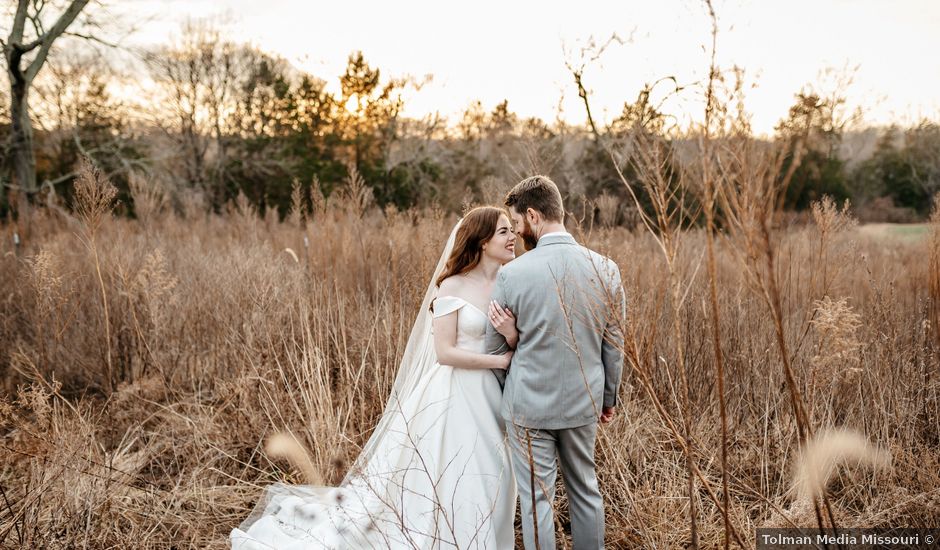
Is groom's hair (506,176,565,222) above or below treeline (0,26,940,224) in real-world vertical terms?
below

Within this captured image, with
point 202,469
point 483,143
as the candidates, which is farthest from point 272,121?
point 202,469

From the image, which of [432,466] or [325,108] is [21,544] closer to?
[432,466]

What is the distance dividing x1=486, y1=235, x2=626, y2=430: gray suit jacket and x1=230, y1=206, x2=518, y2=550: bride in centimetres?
31

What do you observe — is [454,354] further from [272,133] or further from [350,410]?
[272,133]

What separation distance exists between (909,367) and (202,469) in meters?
4.66

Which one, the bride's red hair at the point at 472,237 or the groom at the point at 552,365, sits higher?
the bride's red hair at the point at 472,237

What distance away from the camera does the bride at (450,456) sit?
3059 millimetres

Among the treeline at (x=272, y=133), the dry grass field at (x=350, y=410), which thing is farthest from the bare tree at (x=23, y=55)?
the dry grass field at (x=350, y=410)

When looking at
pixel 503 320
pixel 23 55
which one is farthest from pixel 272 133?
pixel 503 320

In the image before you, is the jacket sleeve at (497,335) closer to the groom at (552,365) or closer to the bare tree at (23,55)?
the groom at (552,365)

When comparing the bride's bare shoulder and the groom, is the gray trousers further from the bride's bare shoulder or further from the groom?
the bride's bare shoulder

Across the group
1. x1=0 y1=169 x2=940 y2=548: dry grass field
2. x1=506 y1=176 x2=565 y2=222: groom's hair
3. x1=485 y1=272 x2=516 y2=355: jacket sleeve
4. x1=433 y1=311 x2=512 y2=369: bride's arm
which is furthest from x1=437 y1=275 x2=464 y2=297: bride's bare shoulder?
x1=0 y1=169 x2=940 y2=548: dry grass field

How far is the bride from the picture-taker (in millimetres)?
3059

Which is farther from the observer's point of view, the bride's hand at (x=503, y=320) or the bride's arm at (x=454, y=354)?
the bride's arm at (x=454, y=354)
